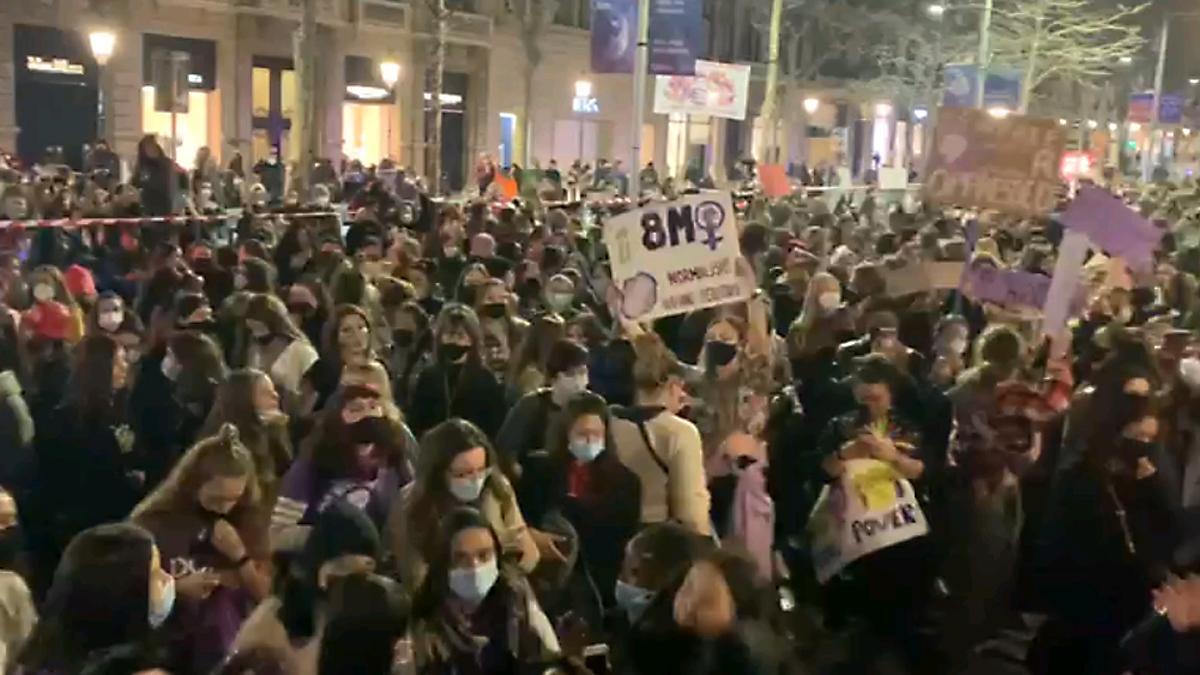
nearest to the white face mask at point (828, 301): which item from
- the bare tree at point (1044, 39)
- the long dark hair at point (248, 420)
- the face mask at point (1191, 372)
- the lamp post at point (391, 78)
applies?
the face mask at point (1191, 372)

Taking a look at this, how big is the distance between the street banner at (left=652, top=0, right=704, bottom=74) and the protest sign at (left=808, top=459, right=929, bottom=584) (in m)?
13.6

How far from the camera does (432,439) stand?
216 inches

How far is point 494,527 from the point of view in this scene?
16.8ft

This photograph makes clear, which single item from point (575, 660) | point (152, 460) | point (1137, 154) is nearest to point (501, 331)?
point (152, 460)

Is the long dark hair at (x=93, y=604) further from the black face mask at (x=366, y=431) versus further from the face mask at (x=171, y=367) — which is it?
the face mask at (x=171, y=367)

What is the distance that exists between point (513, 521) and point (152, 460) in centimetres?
276

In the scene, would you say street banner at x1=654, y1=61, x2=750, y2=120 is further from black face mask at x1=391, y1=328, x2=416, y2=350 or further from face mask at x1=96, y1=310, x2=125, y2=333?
face mask at x1=96, y1=310, x2=125, y2=333

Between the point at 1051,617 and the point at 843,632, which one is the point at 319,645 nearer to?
the point at 843,632

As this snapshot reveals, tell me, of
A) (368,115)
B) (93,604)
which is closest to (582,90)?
(368,115)

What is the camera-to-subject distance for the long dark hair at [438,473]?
17.4ft

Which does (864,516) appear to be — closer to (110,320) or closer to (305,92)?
(110,320)

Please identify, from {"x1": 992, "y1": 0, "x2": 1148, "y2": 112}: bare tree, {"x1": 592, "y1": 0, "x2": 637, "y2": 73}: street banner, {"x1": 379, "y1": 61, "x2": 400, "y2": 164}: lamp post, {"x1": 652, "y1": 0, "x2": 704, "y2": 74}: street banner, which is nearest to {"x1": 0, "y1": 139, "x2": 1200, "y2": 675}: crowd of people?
{"x1": 652, "y1": 0, "x2": 704, "y2": 74}: street banner

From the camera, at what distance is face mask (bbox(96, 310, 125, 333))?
28.3 ft

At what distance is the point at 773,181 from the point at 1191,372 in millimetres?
10809
